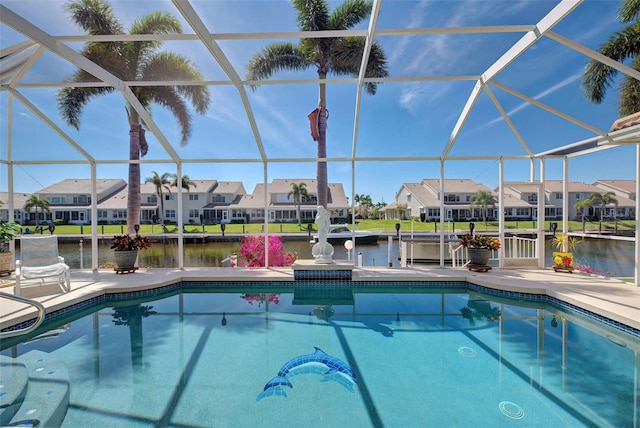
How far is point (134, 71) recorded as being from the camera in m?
11.1

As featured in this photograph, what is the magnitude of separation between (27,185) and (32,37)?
5721 mm

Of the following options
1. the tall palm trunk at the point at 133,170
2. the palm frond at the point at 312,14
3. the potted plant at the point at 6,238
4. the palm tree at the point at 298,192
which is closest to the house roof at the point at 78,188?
the palm tree at the point at 298,192

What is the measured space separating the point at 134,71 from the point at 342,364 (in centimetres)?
1291

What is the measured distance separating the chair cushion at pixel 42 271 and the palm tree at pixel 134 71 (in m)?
5.58

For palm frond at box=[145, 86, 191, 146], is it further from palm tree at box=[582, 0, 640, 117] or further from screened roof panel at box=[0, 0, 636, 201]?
palm tree at box=[582, 0, 640, 117]

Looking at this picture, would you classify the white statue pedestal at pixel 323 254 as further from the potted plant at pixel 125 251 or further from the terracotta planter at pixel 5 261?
the terracotta planter at pixel 5 261

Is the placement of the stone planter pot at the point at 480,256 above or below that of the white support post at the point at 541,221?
below

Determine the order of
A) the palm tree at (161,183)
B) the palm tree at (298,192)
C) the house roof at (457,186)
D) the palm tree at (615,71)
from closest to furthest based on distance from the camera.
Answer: the palm tree at (615,71), the palm tree at (298,192), the palm tree at (161,183), the house roof at (457,186)

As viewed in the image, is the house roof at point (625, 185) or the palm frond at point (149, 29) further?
the palm frond at point (149, 29)

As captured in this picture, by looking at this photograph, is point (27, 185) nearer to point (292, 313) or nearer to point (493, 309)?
point (292, 313)

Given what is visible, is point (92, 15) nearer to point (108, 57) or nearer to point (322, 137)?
point (108, 57)

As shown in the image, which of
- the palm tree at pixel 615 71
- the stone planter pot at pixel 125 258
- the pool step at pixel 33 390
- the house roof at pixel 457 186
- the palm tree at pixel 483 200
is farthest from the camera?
the house roof at pixel 457 186

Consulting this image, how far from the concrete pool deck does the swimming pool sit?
305 mm

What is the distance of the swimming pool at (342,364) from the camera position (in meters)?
2.88
